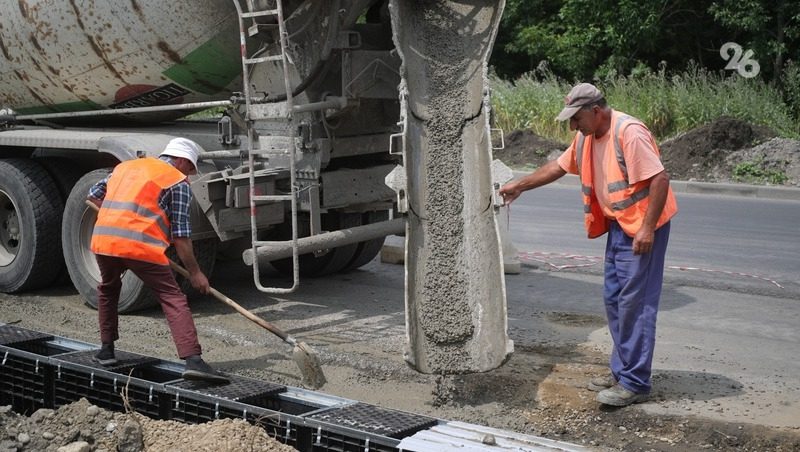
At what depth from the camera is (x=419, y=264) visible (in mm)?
6152

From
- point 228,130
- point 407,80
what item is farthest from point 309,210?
point 407,80

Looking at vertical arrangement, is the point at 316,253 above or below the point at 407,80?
below

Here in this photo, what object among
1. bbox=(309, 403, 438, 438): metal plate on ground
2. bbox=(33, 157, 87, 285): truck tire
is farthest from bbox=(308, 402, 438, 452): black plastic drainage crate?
bbox=(33, 157, 87, 285): truck tire

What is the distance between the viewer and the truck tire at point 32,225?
8.63m

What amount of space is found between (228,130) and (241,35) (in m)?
0.92

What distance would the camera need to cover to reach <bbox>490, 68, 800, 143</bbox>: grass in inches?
716

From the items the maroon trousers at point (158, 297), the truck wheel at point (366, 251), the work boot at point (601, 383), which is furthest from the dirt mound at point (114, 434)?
the truck wheel at point (366, 251)

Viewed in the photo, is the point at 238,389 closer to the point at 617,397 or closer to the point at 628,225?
the point at 617,397

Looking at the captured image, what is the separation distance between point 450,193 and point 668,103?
13.2 meters

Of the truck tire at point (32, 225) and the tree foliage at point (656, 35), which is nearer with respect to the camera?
the truck tire at point (32, 225)

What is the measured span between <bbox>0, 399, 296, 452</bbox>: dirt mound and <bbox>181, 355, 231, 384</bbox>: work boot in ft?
1.10

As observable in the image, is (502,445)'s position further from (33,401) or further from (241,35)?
(241,35)

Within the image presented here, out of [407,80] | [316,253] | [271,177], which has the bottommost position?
[316,253]

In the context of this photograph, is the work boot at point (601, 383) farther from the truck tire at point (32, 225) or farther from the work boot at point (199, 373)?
the truck tire at point (32, 225)
